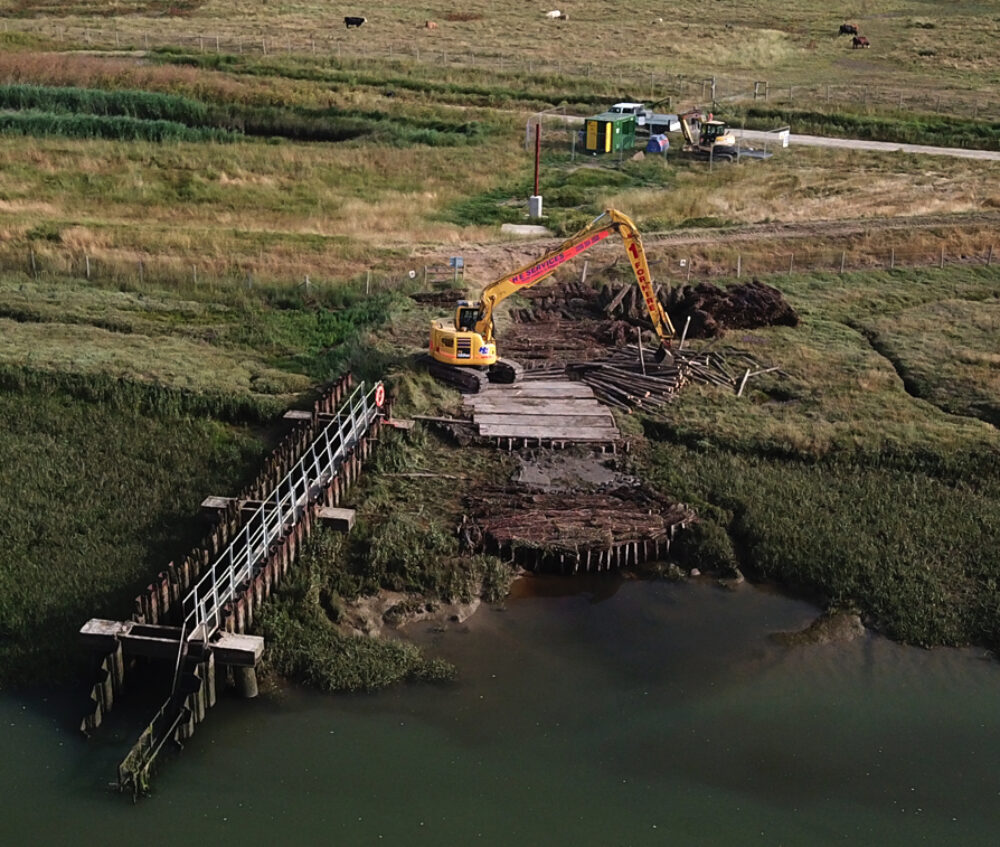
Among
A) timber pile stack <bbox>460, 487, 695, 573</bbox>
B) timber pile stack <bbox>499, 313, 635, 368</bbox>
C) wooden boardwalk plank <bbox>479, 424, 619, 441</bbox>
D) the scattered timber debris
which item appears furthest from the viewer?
the scattered timber debris

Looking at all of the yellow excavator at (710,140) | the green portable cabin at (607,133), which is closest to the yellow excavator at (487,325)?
the green portable cabin at (607,133)

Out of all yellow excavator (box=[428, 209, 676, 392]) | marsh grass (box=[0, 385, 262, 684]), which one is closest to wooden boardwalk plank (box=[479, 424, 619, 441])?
yellow excavator (box=[428, 209, 676, 392])

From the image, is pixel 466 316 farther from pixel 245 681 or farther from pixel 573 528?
pixel 245 681

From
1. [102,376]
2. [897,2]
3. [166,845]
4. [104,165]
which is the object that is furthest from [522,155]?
[897,2]

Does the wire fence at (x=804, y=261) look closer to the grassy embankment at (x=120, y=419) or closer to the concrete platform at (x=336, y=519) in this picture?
the grassy embankment at (x=120, y=419)

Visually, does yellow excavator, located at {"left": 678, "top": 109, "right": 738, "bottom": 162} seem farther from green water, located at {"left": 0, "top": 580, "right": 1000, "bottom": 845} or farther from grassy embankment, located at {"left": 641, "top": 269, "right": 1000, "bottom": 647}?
green water, located at {"left": 0, "top": 580, "right": 1000, "bottom": 845}
